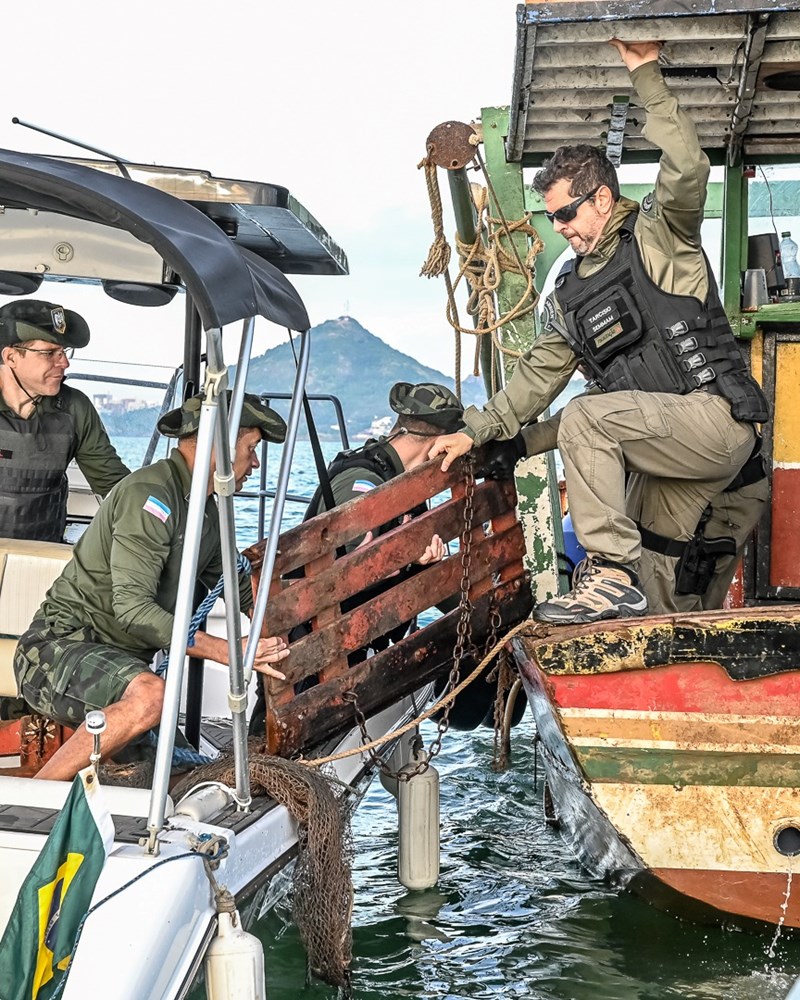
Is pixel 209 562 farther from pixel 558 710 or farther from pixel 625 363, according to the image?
pixel 625 363

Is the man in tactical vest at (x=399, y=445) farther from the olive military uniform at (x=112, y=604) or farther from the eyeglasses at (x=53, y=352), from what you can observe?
the eyeglasses at (x=53, y=352)

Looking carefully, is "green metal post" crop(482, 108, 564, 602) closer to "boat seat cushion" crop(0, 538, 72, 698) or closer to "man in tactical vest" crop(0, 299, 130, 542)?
"man in tactical vest" crop(0, 299, 130, 542)

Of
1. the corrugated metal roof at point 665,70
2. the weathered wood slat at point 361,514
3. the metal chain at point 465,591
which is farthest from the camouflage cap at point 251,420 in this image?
the corrugated metal roof at point 665,70

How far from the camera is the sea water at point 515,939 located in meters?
4.89

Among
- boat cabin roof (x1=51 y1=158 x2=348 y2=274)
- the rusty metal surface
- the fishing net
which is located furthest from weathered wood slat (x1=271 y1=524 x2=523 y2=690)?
the rusty metal surface

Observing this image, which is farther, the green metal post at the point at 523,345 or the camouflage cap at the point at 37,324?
the green metal post at the point at 523,345

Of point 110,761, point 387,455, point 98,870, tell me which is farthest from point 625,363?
Answer: point 98,870

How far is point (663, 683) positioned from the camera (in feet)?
15.0

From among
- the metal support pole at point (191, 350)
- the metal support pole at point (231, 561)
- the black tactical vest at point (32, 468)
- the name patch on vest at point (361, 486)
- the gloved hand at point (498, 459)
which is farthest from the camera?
the metal support pole at point (191, 350)

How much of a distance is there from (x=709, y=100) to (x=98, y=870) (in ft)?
15.6

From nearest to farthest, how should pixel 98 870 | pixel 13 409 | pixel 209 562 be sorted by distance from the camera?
1. pixel 98 870
2. pixel 209 562
3. pixel 13 409

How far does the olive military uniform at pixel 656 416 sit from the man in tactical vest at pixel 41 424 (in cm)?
224

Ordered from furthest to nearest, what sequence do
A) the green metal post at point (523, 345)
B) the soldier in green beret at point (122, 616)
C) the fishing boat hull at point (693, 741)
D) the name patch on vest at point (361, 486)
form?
the green metal post at point (523, 345) → the name patch on vest at point (361, 486) → the fishing boat hull at point (693, 741) → the soldier in green beret at point (122, 616)

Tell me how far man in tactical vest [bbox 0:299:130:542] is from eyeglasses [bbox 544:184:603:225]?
2529 millimetres
